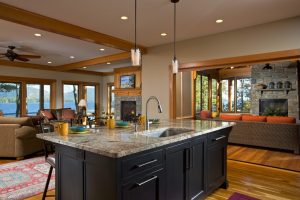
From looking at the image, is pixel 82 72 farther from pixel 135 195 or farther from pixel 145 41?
pixel 135 195

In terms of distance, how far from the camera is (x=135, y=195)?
171cm

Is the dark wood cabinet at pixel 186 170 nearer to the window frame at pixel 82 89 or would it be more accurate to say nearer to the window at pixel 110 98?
the window frame at pixel 82 89

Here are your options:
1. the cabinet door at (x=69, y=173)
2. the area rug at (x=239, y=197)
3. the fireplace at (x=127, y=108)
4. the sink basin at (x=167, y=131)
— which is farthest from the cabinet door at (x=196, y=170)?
the fireplace at (x=127, y=108)

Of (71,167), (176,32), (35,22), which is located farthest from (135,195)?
(176,32)

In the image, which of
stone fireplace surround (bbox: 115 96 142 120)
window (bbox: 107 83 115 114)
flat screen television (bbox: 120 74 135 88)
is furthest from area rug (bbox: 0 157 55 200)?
window (bbox: 107 83 115 114)

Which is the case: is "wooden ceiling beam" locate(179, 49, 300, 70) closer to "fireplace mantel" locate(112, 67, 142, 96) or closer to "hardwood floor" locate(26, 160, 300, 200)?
"hardwood floor" locate(26, 160, 300, 200)

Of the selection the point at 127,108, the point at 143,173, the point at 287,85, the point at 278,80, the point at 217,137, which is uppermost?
the point at 278,80

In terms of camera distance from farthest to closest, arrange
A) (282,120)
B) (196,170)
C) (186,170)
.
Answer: (282,120) → (196,170) → (186,170)

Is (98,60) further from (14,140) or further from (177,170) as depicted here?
(177,170)

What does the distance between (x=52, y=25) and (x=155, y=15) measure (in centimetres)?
183

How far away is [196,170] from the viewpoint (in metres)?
2.49

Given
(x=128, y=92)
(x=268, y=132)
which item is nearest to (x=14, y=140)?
(x=128, y=92)

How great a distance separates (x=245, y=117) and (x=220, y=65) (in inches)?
75.3

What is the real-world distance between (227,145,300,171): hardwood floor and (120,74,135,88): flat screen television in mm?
4500
